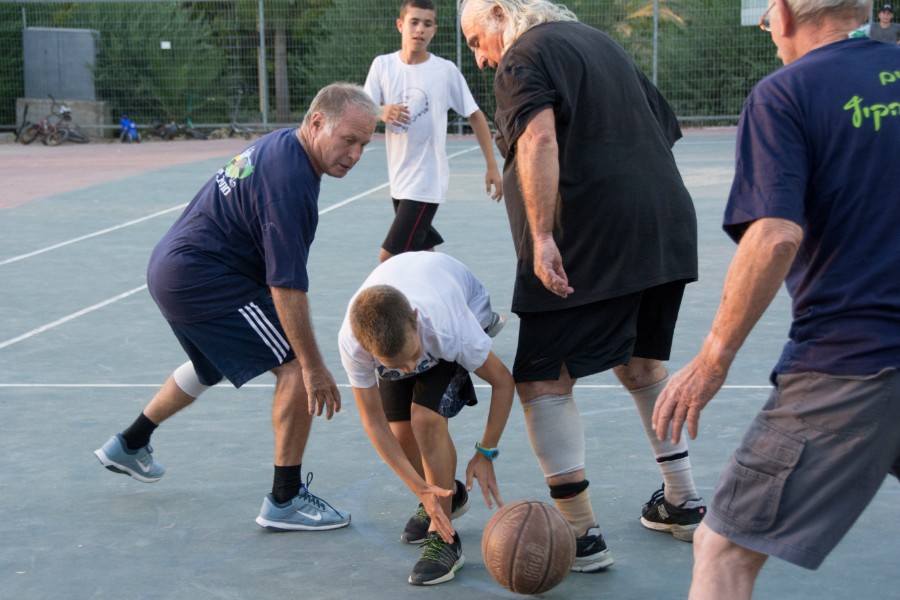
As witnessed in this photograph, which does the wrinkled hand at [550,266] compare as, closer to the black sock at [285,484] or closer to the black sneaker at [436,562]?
the black sneaker at [436,562]

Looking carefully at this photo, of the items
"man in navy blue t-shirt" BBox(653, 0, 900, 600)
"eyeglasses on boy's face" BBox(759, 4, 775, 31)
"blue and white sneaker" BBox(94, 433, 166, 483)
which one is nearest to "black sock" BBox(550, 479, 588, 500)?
"man in navy blue t-shirt" BBox(653, 0, 900, 600)

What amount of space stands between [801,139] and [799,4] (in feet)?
1.12

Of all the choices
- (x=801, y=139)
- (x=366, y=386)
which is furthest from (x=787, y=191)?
(x=366, y=386)

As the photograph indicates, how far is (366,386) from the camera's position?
397 cm

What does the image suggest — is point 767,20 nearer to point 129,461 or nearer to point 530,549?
point 530,549

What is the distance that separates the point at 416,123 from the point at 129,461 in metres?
3.92

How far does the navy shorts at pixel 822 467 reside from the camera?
2.69m

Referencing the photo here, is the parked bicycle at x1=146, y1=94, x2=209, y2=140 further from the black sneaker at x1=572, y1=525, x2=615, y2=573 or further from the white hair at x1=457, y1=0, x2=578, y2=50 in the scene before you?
the black sneaker at x1=572, y1=525, x2=615, y2=573

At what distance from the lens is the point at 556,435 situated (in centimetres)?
415

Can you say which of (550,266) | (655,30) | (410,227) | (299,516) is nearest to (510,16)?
(550,266)

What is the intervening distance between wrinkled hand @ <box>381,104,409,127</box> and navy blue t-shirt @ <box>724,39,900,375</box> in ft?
17.3

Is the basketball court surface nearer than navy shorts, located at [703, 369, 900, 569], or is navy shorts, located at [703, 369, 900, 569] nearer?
navy shorts, located at [703, 369, 900, 569]

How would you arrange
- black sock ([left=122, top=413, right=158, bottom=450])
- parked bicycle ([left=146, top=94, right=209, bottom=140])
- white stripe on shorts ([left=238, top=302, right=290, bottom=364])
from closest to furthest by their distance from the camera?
white stripe on shorts ([left=238, top=302, right=290, bottom=364]) → black sock ([left=122, top=413, right=158, bottom=450]) → parked bicycle ([left=146, top=94, right=209, bottom=140])

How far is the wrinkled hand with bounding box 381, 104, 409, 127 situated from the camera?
25.9 feet
